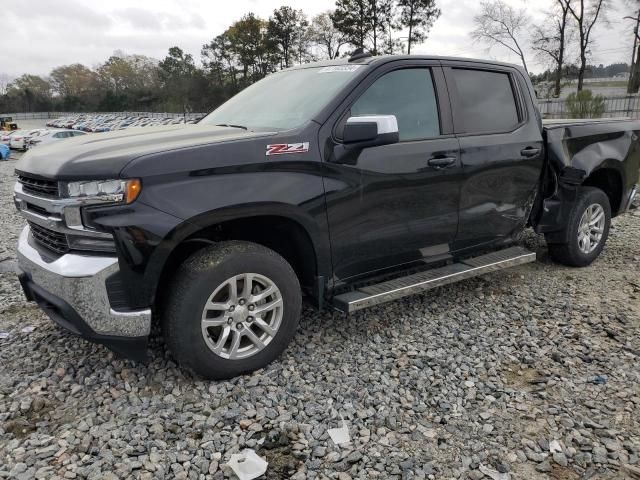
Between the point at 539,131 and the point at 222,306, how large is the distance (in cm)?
322

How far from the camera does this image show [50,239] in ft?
9.63

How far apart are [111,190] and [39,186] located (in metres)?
0.57

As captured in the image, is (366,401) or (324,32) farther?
(324,32)

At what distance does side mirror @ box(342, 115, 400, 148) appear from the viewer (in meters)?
3.12

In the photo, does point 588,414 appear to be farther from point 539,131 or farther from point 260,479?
point 539,131

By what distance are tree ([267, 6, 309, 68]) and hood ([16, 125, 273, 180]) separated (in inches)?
1844

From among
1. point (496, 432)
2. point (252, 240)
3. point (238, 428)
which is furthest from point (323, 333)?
point (496, 432)

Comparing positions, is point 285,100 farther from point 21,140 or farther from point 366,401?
point 21,140

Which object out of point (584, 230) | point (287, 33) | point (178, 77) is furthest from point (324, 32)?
point (584, 230)

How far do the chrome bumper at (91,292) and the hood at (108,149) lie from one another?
1.47 feet

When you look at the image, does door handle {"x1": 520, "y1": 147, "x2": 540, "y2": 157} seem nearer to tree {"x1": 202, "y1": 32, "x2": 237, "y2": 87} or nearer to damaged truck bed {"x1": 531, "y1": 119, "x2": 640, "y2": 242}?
damaged truck bed {"x1": 531, "y1": 119, "x2": 640, "y2": 242}

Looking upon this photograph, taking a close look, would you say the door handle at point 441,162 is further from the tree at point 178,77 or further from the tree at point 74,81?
the tree at point 74,81

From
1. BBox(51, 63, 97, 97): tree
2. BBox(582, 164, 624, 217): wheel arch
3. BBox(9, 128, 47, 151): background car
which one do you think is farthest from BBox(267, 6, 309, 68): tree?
BBox(51, 63, 97, 97): tree

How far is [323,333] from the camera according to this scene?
3859 mm
